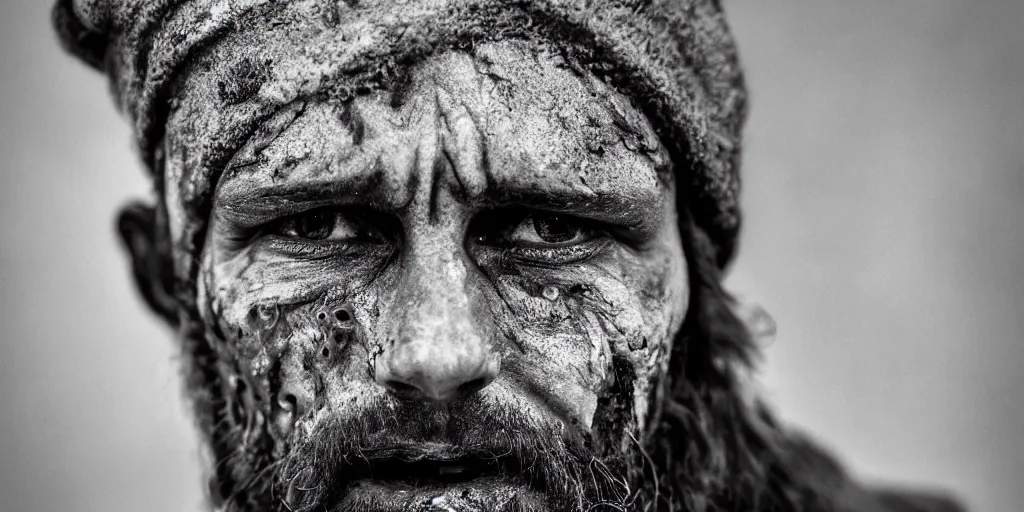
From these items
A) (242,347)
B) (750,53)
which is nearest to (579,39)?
(242,347)

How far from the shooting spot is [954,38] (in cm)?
390

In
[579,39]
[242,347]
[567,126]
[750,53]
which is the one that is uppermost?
[750,53]

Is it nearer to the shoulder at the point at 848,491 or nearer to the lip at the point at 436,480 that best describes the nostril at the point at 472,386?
→ the lip at the point at 436,480

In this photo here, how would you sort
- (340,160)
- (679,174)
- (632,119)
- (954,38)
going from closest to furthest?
(340,160)
(632,119)
(679,174)
(954,38)

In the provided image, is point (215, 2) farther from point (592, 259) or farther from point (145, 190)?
point (145, 190)

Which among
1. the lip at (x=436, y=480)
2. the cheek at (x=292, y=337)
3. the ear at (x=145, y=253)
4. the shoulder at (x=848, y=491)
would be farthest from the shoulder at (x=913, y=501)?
the ear at (x=145, y=253)

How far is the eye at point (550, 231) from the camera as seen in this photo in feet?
5.89

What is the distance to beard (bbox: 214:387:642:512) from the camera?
162 centimetres

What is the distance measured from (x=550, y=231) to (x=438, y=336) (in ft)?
1.19

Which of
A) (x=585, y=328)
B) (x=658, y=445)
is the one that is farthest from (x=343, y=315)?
(x=658, y=445)

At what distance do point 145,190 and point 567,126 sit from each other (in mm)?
2968

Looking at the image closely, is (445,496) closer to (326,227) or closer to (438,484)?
(438,484)

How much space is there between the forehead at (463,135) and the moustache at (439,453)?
0.40 meters

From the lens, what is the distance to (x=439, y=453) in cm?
162
